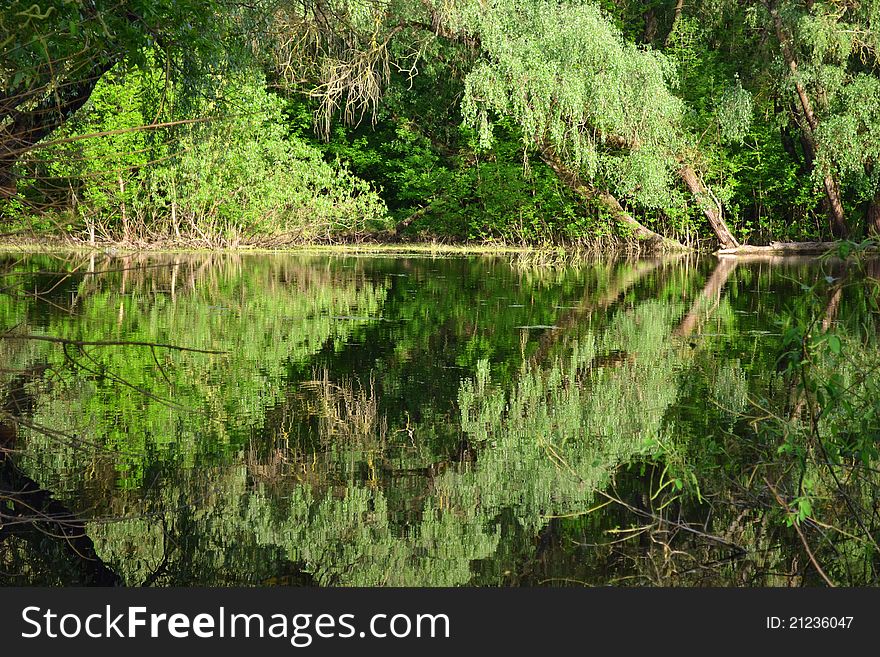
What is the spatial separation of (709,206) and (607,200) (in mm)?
2324

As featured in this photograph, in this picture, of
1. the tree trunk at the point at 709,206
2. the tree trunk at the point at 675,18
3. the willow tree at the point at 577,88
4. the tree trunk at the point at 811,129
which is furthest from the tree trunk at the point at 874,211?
the tree trunk at the point at 675,18

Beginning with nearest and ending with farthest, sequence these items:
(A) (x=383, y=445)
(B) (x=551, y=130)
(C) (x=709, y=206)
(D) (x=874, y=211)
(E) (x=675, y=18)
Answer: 1. (A) (x=383, y=445)
2. (B) (x=551, y=130)
3. (D) (x=874, y=211)
4. (C) (x=709, y=206)
5. (E) (x=675, y=18)

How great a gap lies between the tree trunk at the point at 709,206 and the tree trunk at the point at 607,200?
3.26 ft

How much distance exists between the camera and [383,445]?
244 inches

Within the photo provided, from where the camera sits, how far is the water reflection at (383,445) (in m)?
4.38

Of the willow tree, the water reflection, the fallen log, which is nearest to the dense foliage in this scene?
the willow tree

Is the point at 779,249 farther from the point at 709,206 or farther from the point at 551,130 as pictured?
the point at 551,130

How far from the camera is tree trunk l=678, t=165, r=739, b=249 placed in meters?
26.4

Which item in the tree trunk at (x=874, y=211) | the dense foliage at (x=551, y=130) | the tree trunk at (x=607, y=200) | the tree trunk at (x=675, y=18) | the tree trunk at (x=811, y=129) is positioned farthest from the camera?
the tree trunk at (x=675, y=18)

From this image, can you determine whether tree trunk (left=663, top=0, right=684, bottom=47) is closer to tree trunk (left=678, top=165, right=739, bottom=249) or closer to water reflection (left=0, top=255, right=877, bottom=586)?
tree trunk (left=678, top=165, right=739, bottom=249)

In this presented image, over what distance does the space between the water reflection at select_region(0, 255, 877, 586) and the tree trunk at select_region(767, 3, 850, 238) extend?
43.9ft

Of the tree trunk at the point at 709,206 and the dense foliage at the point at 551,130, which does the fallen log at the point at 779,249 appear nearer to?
the tree trunk at the point at 709,206

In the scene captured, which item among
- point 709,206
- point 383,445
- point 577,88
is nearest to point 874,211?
point 709,206

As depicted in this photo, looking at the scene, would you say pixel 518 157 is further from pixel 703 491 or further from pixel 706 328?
pixel 703 491
